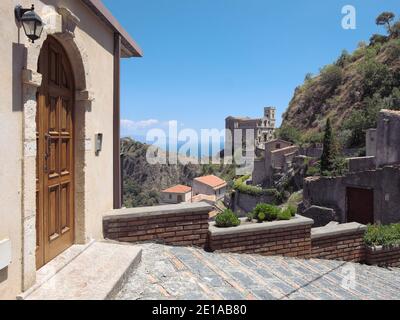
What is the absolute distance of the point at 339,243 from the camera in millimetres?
6633

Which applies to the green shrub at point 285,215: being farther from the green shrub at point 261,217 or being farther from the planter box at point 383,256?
the planter box at point 383,256

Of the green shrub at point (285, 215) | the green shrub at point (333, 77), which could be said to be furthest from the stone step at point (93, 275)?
the green shrub at point (333, 77)

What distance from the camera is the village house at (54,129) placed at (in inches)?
123

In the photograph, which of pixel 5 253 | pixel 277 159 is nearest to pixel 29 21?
pixel 5 253

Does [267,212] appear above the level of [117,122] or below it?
below

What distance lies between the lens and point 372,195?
17203 millimetres

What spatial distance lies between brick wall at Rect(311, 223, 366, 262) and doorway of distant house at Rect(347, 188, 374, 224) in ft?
34.9

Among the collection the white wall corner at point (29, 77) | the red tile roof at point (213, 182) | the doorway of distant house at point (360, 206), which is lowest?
the red tile roof at point (213, 182)

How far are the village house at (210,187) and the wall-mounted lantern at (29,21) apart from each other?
52.2 metres

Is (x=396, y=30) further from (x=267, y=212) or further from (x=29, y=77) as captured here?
(x=29, y=77)

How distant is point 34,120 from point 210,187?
53.5 meters

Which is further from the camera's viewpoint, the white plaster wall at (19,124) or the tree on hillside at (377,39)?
the tree on hillside at (377,39)
